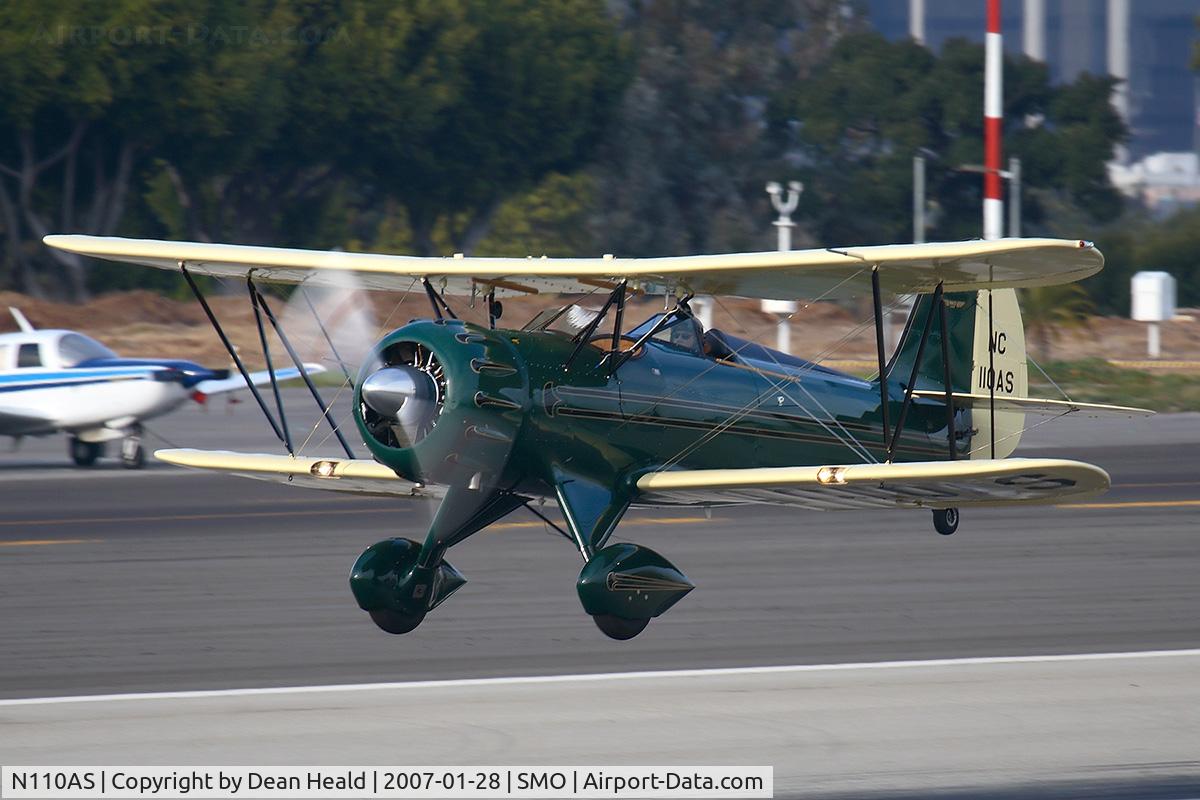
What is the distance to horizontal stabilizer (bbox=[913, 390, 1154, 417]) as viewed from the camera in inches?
477

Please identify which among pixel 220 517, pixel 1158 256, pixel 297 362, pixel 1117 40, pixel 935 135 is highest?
pixel 1117 40

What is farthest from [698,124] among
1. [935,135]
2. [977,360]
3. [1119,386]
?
[977,360]

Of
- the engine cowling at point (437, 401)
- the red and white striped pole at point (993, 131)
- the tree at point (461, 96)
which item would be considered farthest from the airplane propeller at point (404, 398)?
the tree at point (461, 96)

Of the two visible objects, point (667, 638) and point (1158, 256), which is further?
point (1158, 256)

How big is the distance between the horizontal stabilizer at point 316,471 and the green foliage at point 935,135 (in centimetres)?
4519

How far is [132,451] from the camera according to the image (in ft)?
76.0

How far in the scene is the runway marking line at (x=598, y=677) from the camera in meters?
11.1

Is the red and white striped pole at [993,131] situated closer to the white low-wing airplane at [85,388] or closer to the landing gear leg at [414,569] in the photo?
the white low-wing airplane at [85,388]

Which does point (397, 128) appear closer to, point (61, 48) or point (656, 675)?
point (61, 48)

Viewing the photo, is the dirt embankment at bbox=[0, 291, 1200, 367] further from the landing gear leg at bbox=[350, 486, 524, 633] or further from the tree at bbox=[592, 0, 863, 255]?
the landing gear leg at bbox=[350, 486, 524, 633]

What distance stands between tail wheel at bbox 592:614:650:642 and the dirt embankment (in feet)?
79.7

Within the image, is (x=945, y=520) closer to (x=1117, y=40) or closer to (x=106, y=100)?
(x=106, y=100)

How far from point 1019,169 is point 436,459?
162 ft
